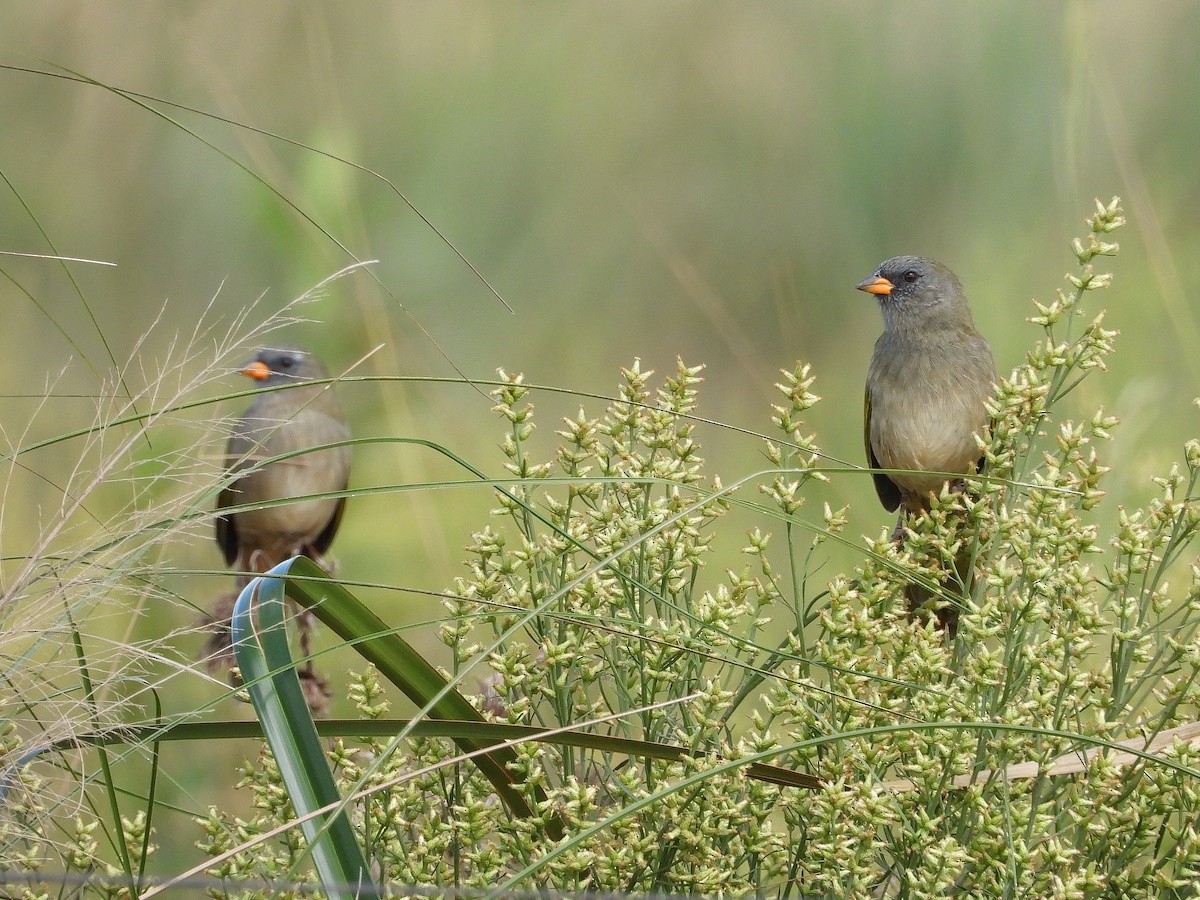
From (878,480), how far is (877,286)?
1.12 ft

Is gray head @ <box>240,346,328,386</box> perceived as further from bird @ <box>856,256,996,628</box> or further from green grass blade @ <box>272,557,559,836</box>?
green grass blade @ <box>272,557,559,836</box>

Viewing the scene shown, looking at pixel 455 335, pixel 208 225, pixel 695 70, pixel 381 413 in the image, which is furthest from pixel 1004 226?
pixel 208 225

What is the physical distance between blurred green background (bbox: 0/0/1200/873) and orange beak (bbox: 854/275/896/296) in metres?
0.13

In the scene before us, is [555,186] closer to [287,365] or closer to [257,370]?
[287,365]

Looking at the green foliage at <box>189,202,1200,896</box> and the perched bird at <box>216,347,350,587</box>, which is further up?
the perched bird at <box>216,347,350,587</box>

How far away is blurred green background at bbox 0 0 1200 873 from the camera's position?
226 cm

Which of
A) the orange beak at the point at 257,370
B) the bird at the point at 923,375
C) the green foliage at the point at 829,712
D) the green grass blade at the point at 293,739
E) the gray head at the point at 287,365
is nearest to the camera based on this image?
the green grass blade at the point at 293,739

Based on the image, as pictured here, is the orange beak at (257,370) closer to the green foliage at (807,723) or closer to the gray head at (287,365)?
the gray head at (287,365)

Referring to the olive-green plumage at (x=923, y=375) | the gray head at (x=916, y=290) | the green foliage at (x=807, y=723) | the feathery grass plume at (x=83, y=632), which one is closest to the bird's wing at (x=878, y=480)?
the olive-green plumage at (x=923, y=375)

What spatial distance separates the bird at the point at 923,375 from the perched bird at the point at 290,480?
1.04 metres

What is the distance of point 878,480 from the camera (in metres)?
2.28

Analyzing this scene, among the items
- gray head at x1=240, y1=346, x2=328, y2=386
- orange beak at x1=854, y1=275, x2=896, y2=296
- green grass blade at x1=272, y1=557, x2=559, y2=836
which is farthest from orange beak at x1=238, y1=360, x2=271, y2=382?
orange beak at x1=854, y1=275, x2=896, y2=296

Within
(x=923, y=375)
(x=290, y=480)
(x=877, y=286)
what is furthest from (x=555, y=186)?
(x=290, y=480)

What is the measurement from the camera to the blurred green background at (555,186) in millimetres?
2264
